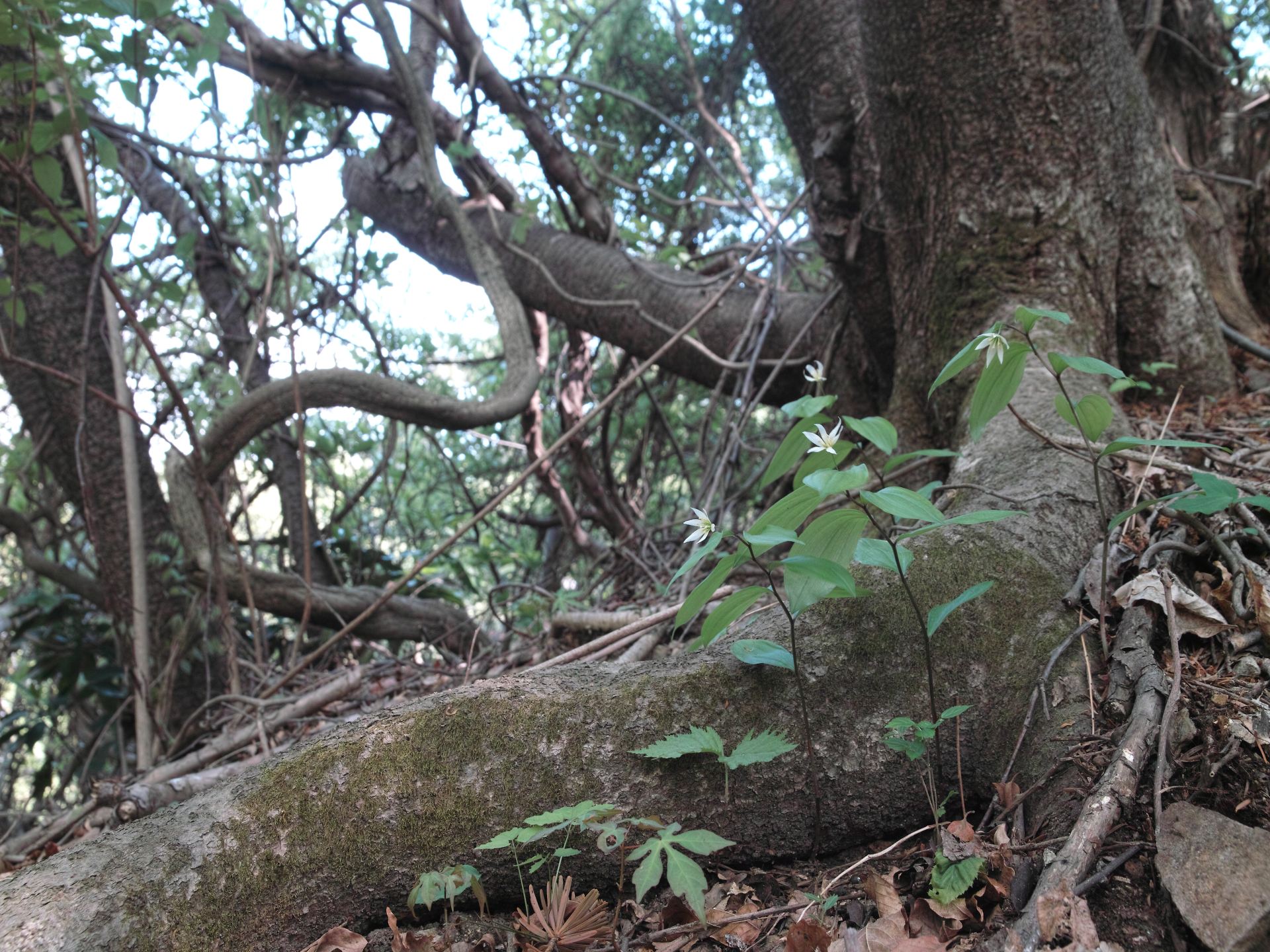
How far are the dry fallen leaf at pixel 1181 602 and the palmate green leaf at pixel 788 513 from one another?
23.7 inches

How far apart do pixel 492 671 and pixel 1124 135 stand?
2.41m

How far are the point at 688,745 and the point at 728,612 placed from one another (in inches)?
7.5

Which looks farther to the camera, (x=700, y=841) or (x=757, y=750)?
(x=757, y=750)

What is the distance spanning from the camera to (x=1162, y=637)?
49.3 inches

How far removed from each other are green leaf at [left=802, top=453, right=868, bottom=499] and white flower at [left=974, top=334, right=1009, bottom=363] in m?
0.32

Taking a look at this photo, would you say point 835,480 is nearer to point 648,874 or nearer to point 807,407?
point 807,407

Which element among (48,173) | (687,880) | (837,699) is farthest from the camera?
(48,173)

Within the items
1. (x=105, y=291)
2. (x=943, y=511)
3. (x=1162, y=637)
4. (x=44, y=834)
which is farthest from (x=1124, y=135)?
(x=44, y=834)

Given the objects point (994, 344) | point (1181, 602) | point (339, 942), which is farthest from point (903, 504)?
point (339, 942)

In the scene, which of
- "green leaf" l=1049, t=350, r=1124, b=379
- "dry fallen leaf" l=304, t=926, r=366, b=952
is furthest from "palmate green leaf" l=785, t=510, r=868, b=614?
"dry fallen leaf" l=304, t=926, r=366, b=952

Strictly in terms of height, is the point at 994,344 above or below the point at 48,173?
below

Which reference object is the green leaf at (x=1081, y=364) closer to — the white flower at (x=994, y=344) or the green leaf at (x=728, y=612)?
the white flower at (x=994, y=344)

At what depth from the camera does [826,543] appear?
3.59 feet

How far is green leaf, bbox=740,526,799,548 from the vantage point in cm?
97
